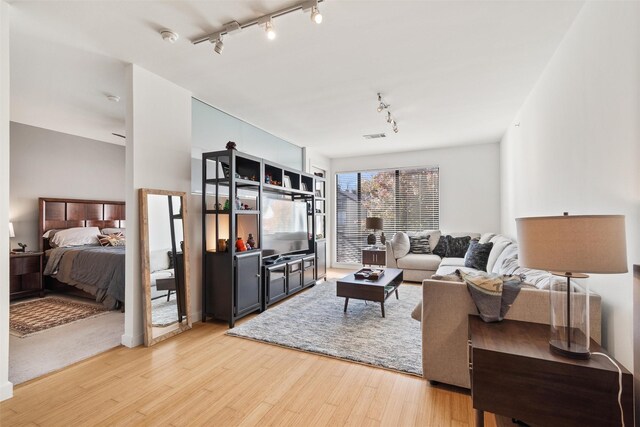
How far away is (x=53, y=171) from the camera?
4934 mm

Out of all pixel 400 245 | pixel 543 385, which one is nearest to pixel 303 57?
pixel 543 385

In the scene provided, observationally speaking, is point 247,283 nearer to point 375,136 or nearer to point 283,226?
point 283,226

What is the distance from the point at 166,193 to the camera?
3.04m

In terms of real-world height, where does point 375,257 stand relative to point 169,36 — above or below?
below

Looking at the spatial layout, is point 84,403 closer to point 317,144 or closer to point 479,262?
point 479,262

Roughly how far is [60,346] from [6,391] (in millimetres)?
854

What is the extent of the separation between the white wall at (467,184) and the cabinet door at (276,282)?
Result: 12.0 ft

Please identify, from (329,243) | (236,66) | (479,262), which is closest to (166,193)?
(236,66)

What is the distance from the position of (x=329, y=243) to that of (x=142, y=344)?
4766mm

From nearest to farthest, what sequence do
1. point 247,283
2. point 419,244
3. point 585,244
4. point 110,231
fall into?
point 585,244 → point 247,283 → point 110,231 → point 419,244

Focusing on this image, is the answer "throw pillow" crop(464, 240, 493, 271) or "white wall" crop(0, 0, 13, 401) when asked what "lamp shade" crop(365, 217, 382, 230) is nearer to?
"throw pillow" crop(464, 240, 493, 271)

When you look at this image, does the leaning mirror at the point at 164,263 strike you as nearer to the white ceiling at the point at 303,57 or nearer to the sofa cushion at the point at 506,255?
the white ceiling at the point at 303,57

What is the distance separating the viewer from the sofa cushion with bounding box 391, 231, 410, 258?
→ 17.7ft

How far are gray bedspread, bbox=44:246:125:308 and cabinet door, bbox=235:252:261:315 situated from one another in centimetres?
169
